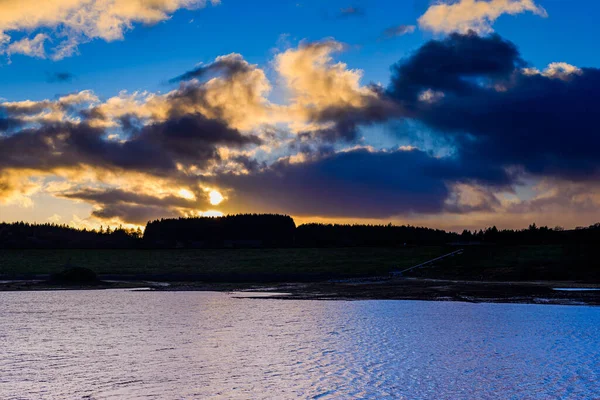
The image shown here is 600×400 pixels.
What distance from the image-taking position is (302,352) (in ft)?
72.1

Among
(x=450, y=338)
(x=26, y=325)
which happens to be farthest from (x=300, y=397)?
(x=26, y=325)

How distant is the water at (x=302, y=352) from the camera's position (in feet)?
52.9

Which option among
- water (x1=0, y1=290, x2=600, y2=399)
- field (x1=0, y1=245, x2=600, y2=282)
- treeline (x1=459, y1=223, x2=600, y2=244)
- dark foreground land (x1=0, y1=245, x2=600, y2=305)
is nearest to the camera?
water (x1=0, y1=290, x2=600, y2=399)

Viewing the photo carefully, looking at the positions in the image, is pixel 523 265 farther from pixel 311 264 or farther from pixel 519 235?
pixel 519 235

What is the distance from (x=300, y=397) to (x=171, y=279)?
62.4 meters

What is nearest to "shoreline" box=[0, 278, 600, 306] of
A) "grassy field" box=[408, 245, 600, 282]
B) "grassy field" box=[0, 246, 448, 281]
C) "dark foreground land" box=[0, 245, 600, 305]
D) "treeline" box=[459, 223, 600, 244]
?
"dark foreground land" box=[0, 245, 600, 305]

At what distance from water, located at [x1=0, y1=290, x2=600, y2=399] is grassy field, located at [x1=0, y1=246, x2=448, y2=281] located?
4240 centimetres

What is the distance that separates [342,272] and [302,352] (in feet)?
203

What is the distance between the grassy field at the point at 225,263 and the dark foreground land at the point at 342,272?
0.15 m

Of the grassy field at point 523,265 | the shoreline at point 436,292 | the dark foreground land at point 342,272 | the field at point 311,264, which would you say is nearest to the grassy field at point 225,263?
the field at point 311,264

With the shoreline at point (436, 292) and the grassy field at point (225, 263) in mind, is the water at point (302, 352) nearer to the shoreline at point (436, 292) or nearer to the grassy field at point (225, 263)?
the shoreline at point (436, 292)

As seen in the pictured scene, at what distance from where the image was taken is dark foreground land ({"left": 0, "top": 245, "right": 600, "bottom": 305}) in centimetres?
5103

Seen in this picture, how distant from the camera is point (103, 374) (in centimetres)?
1777

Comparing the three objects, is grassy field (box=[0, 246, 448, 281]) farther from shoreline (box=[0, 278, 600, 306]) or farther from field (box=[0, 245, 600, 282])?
shoreline (box=[0, 278, 600, 306])
